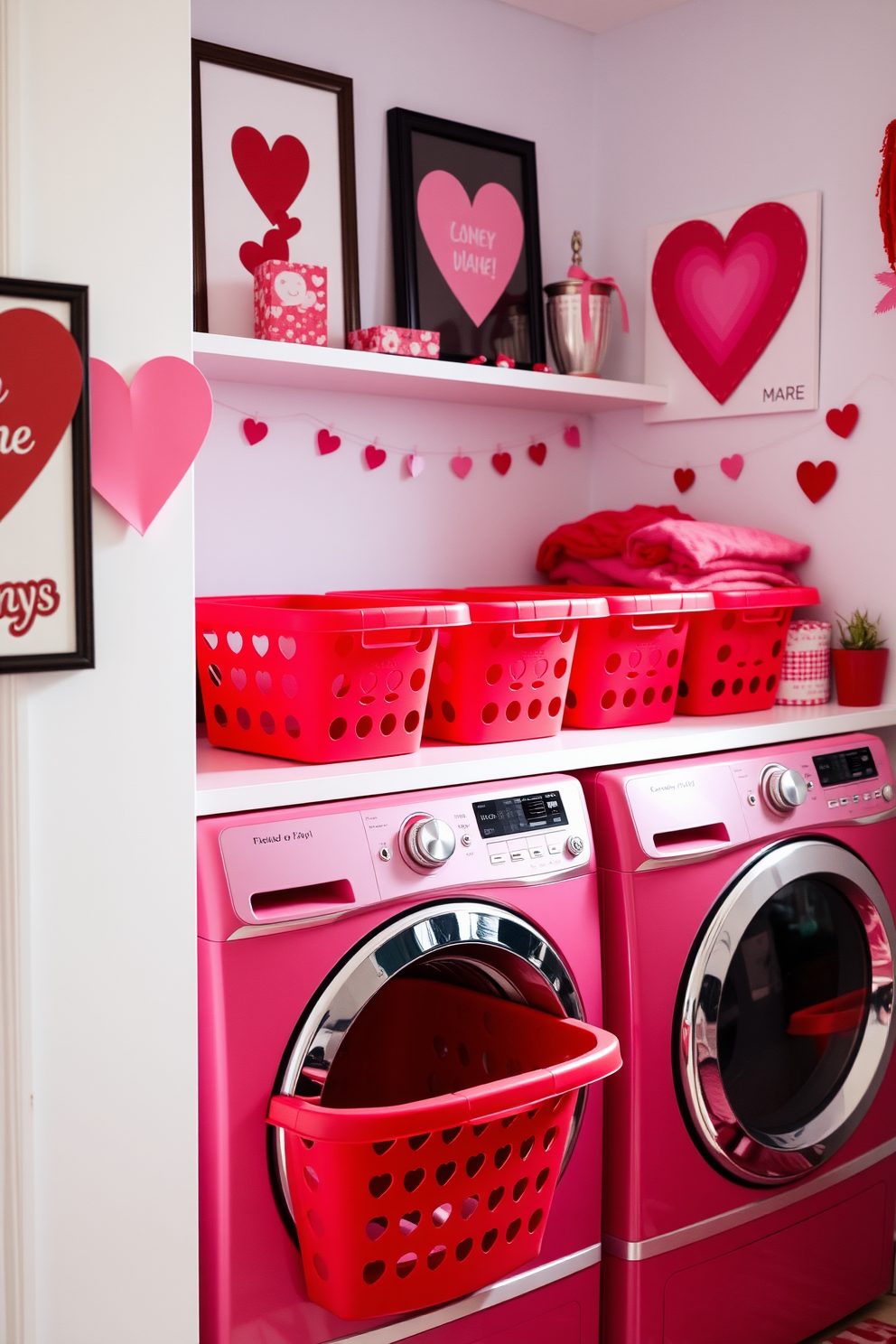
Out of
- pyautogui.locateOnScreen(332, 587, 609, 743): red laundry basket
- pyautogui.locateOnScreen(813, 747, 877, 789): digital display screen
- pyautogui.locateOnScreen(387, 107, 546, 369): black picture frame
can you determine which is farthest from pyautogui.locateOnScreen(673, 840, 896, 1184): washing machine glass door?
pyautogui.locateOnScreen(387, 107, 546, 369): black picture frame

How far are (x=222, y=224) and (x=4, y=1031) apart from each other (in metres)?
1.34

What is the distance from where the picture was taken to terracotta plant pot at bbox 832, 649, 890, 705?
7.18 feet

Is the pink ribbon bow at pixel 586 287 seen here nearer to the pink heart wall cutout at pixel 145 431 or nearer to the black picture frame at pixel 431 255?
the black picture frame at pixel 431 255

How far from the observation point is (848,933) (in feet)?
6.86

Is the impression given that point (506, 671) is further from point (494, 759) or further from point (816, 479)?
point (816, 479)

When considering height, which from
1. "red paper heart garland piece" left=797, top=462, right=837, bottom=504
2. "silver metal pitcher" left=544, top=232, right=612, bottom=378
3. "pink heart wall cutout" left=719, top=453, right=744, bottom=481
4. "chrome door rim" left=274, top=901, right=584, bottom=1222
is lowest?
"chrome door rim" left=274, top=901, right=584, bottom=1222

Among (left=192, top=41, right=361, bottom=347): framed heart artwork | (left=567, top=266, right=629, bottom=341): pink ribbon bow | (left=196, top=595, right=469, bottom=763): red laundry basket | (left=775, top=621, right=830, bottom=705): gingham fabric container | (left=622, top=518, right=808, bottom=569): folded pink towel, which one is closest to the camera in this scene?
(left=196, top=595, right=469, bottom=763): red laundry basket

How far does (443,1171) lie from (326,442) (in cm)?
123

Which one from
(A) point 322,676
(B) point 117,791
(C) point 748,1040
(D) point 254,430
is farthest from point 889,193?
(B) point 117,791

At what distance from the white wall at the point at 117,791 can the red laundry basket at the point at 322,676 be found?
0.28 metres

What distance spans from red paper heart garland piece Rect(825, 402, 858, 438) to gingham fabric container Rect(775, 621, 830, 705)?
0.34m

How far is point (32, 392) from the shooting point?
3.84ft

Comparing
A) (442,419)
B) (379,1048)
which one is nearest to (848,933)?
(379,1048)

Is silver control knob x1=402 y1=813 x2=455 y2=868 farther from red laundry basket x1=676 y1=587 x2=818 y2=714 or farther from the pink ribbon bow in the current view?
the pink ribbon bow
